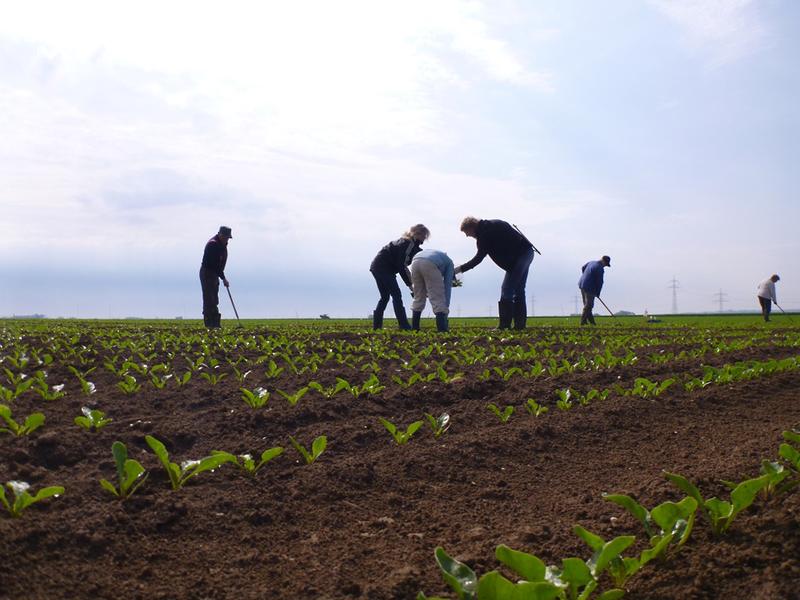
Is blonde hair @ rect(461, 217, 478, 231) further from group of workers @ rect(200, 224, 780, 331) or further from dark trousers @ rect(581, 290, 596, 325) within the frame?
dark trousers @ rect(581, 290, 596, 325)

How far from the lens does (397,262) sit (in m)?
12.1

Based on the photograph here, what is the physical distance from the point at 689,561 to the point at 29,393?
432 cm

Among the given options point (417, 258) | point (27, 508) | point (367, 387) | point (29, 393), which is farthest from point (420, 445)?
point (417, 258)

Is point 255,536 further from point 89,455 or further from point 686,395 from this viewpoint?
point 686,395

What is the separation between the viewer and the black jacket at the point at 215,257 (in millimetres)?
13766

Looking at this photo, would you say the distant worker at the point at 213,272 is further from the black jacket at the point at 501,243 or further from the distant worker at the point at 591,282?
the distant worker at the point at 591,282

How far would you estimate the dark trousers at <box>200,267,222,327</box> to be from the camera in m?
13.8

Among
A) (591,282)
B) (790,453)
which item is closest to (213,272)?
(591,282)

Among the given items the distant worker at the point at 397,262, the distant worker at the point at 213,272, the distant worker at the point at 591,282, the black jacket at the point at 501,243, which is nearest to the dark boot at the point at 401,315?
the distant worker at the point at 397,262

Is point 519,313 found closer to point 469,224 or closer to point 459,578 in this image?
point 469,224

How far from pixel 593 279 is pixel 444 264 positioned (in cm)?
623

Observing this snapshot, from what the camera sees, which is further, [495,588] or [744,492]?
[744,492]

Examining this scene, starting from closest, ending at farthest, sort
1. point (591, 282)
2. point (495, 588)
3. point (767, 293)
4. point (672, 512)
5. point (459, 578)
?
point (495, 588)
point (459, 578)
point (672, 512)
point (591, 282)
point (767, 293)

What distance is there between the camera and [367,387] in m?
4.73
